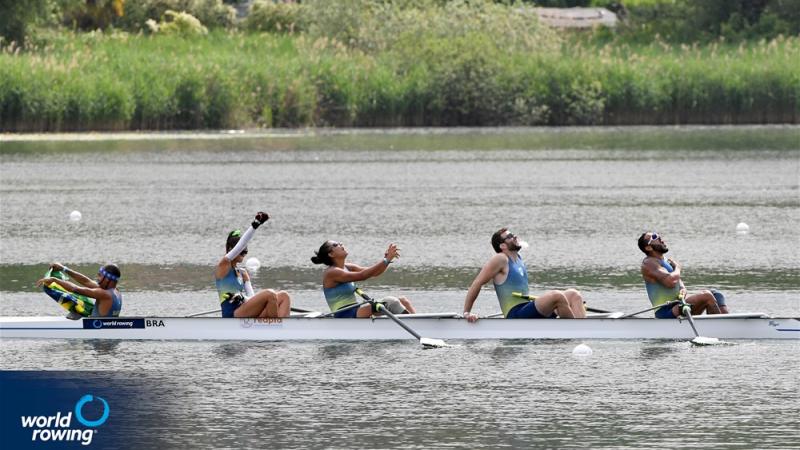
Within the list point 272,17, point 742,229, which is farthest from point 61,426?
point 272,17

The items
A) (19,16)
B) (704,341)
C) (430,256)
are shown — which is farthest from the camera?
(19,16)

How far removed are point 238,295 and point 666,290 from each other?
Result: 493cm

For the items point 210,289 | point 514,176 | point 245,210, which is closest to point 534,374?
point 210,289

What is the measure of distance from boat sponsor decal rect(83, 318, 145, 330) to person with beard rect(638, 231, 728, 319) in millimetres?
5847

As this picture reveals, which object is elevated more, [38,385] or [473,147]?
[38,385]

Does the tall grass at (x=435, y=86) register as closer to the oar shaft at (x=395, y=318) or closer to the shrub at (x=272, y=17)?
the shrub at (x=272, y=17)

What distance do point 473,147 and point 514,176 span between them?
9313 mm

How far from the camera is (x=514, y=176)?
4362 cm

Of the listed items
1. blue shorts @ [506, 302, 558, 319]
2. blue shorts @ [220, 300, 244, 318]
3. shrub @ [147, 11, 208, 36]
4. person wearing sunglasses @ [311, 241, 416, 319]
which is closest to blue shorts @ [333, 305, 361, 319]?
person wearing sunglasses @ [311, 241, 416, 319]

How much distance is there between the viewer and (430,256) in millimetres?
27969

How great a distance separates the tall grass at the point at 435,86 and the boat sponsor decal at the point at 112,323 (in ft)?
118

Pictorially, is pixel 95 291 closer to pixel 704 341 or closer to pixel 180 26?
pixel 704 341

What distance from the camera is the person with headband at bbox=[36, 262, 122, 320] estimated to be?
19641 mm

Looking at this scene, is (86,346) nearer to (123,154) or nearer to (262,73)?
(123,154)
